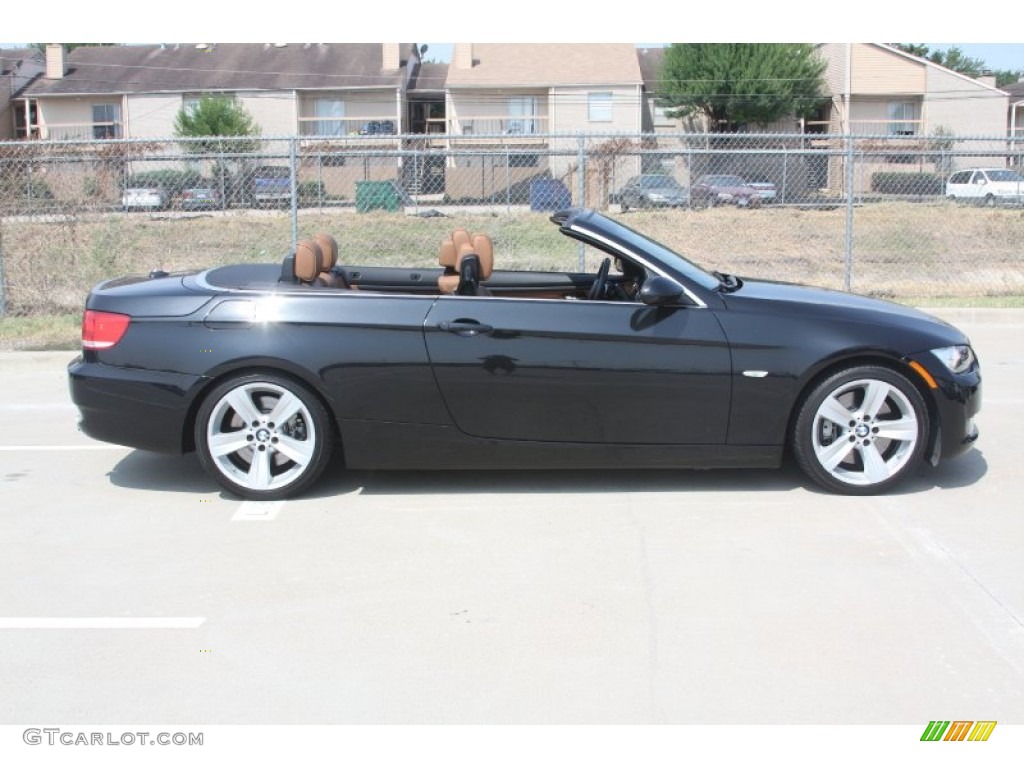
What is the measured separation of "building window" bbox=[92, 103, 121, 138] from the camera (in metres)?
50.7

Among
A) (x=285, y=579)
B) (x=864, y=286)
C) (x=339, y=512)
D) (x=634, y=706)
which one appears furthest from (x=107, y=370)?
→ (x=864, y=286)

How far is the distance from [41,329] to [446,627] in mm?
8902

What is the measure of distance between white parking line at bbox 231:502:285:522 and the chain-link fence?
679 centimetres

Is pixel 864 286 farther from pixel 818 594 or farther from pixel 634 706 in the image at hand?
pixel 634 706

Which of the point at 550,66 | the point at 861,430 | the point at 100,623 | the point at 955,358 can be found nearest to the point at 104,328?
the point at 100,623

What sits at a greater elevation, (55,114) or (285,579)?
(55,114)

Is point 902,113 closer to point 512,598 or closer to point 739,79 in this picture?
point 739,79

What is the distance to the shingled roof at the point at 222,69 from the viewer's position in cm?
4934

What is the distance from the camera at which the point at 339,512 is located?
19.6ft

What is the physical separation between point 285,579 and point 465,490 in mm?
1524

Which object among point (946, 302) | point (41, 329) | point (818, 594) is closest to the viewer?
point (818, 594)
